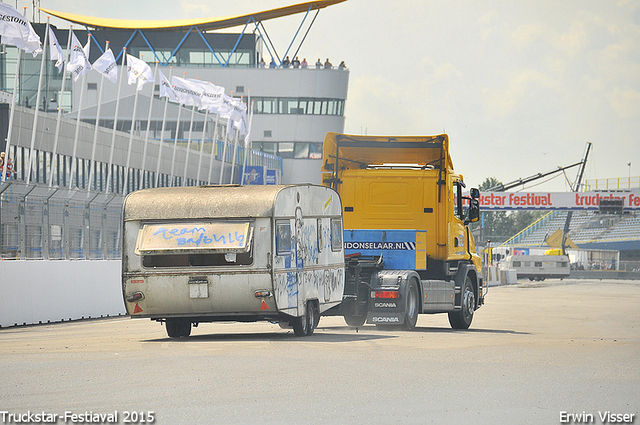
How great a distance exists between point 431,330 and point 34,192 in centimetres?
890

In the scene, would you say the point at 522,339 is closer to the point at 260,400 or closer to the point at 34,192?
the point at 260,400

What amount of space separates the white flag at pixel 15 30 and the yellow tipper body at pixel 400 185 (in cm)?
1195

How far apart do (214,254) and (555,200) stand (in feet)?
201

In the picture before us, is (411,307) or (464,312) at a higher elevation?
(411,307)

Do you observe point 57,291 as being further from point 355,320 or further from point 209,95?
point 209,95

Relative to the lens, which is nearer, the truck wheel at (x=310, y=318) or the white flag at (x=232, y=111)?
the truck wheel at (x=310, y=318)

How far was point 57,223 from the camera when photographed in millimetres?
22922

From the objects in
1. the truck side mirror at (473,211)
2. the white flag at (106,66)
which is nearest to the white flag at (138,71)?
the white flag at (106,66)

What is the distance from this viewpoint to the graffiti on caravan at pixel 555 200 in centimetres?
7394

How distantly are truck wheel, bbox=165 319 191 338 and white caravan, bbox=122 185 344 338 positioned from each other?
0.72 m

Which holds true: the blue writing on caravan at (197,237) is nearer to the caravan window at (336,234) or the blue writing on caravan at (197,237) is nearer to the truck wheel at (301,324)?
the truck wheel at (301,324)

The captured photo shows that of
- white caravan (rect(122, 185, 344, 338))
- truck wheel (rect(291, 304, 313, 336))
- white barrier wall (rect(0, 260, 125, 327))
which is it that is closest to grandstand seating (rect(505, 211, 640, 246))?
white barrier wall (rect(0, 260, 125, 327))

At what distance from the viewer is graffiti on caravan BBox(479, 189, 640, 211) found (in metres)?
73.9

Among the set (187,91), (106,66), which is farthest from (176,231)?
(187,91)
